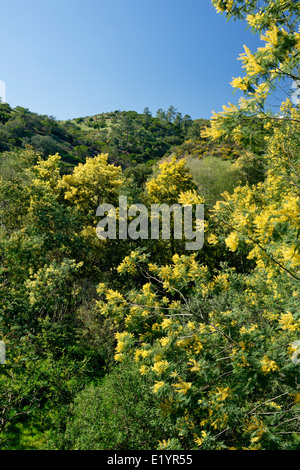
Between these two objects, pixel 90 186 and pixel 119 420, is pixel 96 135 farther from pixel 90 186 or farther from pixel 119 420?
pixel 119 420

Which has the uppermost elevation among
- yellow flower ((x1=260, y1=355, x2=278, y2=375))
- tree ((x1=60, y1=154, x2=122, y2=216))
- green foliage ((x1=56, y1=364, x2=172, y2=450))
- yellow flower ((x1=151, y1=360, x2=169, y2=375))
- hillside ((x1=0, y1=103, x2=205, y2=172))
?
hillside ((x1=0, y1=103, x2=205, y2=172))

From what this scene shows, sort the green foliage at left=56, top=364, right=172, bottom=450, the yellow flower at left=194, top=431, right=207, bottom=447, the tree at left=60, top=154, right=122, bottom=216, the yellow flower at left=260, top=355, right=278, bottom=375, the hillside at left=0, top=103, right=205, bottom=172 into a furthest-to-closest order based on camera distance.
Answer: the hillside at left=0, top=103, right=205, bottom=172, the tree at left=60, top=154, right=122, bottom=216, the green foliage at left=56, top=364, right=172, bottom=450, the yellow flower at left=194, top=431, right=207, bottom=447, the yellow flower at left=260, top=355, right=278, bottom=375

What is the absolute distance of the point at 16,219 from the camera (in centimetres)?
1174

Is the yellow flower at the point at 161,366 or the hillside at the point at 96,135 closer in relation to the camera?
the yellow flower at the point at 161,366

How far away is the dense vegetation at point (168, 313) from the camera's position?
116 inches

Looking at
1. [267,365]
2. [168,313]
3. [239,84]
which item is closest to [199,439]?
[267,365]

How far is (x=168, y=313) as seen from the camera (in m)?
4.37

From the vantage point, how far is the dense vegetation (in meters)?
2.96

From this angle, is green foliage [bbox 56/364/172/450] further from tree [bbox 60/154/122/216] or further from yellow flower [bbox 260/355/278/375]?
tree [bbox 60/154/122/216]

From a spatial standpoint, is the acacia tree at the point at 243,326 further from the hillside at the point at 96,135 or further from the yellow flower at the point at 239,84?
the hillside at the point at 96,135

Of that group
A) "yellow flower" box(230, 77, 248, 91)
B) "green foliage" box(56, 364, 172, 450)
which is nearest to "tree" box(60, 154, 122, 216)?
"green foliage" box(56, 364, 172, 450)

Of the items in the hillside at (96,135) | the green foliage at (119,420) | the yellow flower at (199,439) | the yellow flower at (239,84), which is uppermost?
the hillside at (96,135)

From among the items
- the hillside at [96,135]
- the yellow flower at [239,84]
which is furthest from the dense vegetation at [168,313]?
the hillside at [96,135]
